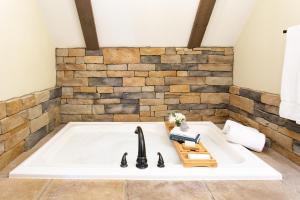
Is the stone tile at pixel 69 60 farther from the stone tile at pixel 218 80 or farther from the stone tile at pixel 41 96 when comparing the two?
the stone tile at pixel 218 80

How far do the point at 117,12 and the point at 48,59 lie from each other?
0.84m

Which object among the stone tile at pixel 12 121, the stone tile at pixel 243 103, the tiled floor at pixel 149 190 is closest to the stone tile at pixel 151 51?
the stone tile at pixel 243 103

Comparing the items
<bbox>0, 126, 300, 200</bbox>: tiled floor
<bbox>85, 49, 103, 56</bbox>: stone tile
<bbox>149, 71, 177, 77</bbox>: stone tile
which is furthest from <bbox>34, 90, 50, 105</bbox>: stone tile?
<bbox>149, 71, 177, 77</bbox>: stone tile

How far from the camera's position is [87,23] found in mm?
2420

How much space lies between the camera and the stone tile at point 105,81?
9.29ft

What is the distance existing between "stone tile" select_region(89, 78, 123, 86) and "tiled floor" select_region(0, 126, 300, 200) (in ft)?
4.92

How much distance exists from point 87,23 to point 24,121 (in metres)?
1.05

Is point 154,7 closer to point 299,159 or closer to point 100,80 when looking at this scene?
point 100,80

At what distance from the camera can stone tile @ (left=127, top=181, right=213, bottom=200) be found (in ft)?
4.16

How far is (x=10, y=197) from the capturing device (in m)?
1.26

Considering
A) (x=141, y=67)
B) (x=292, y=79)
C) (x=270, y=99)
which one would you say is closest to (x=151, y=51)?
(x=141, y=67)

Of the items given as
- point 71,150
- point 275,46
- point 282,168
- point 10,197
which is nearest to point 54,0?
point 71,150

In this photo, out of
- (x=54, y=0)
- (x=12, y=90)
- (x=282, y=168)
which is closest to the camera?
(x=282, y=168)

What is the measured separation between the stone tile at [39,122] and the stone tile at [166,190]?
1126 mm
